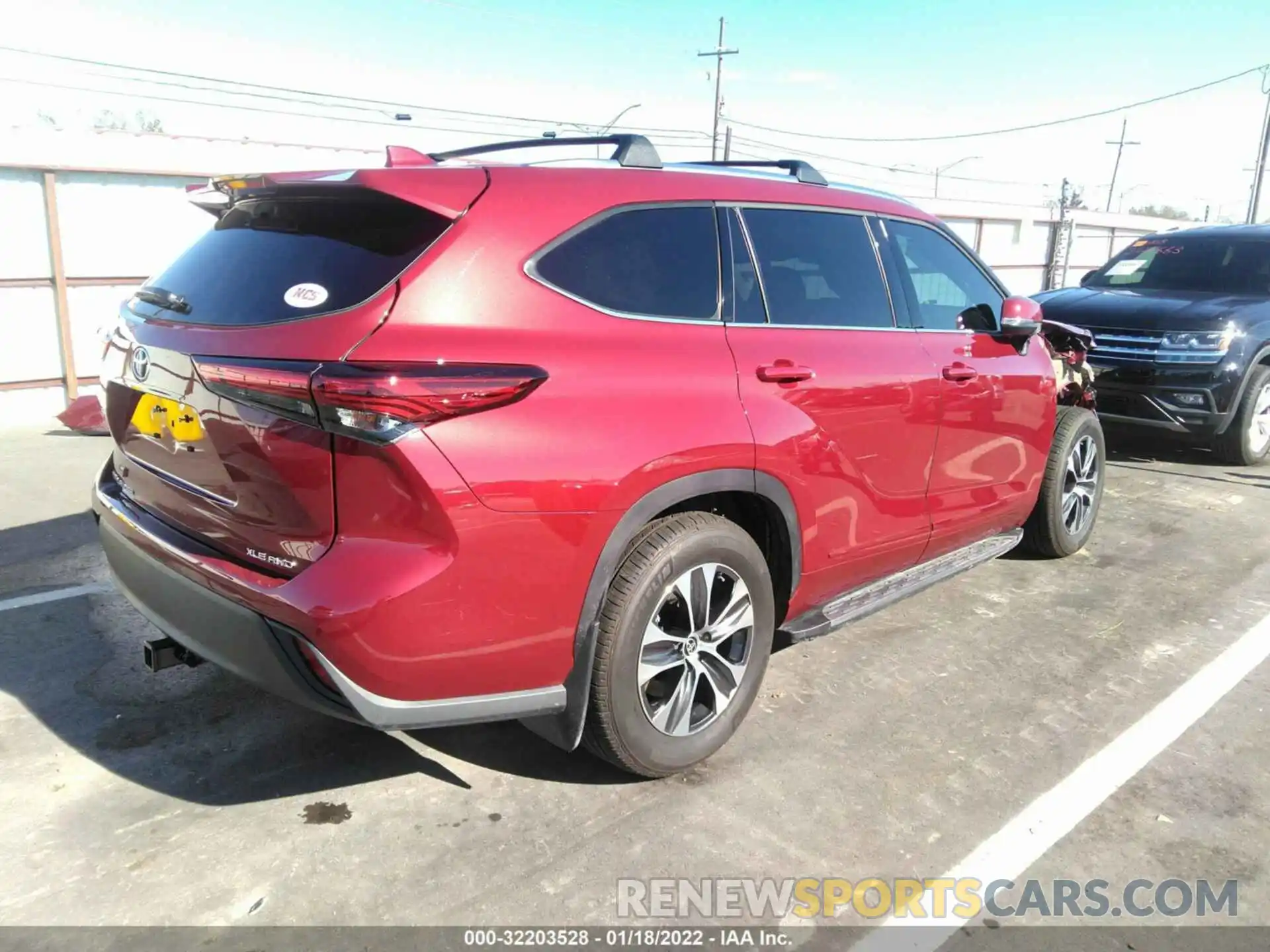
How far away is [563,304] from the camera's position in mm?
2572

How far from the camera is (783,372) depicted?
3.08m

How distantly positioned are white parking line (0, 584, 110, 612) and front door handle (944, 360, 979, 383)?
13.0 feet

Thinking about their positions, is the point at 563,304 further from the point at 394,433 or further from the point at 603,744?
the point at 603,744

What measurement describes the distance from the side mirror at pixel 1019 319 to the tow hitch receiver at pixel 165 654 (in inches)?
142

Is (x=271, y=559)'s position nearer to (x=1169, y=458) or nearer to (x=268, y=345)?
(x=268, y=345)

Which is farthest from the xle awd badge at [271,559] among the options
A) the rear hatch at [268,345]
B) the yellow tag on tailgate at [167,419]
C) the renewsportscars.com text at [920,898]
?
the renewsportscars.com text at [920,898]

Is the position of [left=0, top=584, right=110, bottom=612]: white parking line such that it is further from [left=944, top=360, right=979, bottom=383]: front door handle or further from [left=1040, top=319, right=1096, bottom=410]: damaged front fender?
[left=1040, top=319, right=1096, bottom=410]: damaged front fender

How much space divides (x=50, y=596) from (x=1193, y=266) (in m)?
9.01

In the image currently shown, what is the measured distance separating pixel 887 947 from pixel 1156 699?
196cm

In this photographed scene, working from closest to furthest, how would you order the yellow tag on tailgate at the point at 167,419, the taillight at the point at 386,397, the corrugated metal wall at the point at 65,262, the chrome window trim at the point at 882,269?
the taillight at the point at 386,397
the yellow tag on tailgate at the point at 167,419
the chrome window trim at the point at 882,269
the corrugated metal wall at the point at 65,262

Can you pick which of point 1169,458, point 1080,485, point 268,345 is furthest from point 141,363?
point 1169,458

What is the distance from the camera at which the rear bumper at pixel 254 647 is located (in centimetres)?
232

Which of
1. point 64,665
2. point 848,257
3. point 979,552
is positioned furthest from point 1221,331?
point 64,665

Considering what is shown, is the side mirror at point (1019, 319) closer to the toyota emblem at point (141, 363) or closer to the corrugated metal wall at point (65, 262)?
the toyota emblem at point (141, 363)
